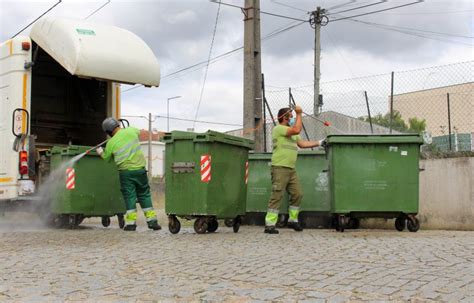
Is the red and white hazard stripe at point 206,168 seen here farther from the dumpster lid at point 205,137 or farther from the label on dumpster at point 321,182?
the label on dumpster at point 321,182

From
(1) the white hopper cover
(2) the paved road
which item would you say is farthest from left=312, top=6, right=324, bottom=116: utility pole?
(2) the paved road

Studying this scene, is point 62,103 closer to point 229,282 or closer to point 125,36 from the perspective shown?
point 125,36

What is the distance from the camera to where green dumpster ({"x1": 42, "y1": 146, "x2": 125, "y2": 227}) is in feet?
30.6

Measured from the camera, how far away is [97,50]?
8727 mm

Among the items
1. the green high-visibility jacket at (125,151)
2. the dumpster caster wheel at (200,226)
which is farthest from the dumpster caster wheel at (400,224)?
the green high-visibility jacket at (125,151)

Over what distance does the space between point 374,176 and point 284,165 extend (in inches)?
51.9

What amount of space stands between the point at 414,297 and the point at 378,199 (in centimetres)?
431

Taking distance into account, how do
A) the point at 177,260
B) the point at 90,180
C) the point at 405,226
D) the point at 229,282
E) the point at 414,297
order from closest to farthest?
the point at 414,297 → the point at 229,282 → the point at 177,260 → the point at 405,226 → the point at 90,180

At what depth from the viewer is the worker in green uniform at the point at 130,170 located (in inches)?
336

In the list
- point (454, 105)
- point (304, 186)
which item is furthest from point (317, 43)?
point (304, 186)

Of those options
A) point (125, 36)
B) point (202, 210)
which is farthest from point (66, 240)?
point (125, 36)

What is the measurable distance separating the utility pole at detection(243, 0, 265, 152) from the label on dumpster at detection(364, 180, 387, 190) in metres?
3.96

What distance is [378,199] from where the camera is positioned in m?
8.12

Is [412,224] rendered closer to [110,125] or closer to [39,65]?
[110,125]
